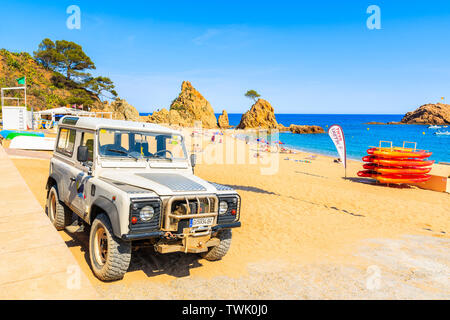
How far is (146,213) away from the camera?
4172 millimetres

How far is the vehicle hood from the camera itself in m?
4.46

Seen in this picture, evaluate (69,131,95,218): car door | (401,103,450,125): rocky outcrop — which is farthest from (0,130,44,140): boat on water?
(401,103,450,125): rocky outcrop

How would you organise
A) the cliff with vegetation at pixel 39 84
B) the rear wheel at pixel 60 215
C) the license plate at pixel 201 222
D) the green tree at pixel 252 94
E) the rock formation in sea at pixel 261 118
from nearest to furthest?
the license plate at pixel 201 222, the rear wheel at pixel 60 215, the cliff with vegetation at pixel 39 84, the rock formation in sea at pixel 261 118, the green tree at pixel 252 94

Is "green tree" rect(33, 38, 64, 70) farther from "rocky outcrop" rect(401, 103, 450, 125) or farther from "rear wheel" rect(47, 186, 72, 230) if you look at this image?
"rocky outcrop" rect(401, 103, 450, 125)

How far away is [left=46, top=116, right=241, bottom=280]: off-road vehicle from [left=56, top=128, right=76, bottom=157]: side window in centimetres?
4

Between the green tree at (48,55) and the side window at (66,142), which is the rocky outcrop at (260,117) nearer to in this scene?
the green tree at (48,55)

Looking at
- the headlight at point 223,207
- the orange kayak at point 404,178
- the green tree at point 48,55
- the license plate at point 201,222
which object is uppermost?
the green tree at point 48,55

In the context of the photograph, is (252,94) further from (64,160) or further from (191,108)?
(64,160)

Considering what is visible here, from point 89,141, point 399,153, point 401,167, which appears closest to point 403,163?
point 401,167

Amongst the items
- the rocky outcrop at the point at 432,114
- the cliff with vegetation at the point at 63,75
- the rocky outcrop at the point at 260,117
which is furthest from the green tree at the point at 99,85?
the rocky outcrop at the point at 432,114

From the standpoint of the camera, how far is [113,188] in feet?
14.4

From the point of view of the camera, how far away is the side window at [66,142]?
6.26 metres

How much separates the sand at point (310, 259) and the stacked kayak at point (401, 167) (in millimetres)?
4576
